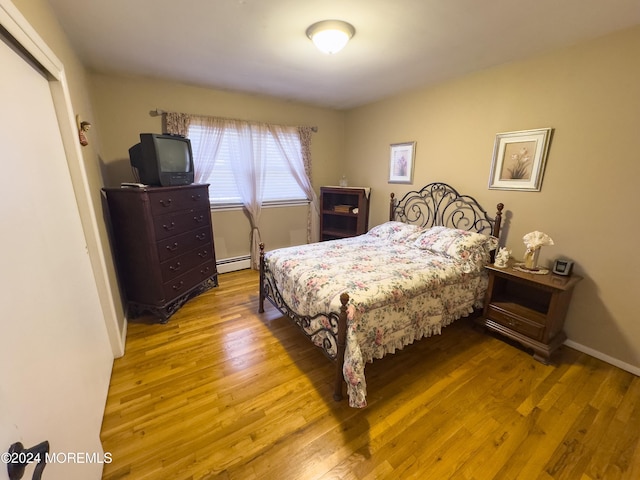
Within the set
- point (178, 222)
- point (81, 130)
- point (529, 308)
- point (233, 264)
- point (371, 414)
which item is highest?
point (81, 130)

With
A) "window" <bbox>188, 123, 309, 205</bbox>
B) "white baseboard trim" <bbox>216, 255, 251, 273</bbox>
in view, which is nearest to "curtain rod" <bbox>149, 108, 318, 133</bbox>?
"window" <bbox>188, 123, 309, 205</bbox>

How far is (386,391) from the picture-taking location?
186 centimetres

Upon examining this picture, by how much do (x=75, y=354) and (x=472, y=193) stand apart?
3.50 metres

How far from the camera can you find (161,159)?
100 inches

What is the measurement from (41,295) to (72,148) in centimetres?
116

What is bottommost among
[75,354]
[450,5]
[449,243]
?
[75,354]

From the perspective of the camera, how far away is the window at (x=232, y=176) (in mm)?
3430

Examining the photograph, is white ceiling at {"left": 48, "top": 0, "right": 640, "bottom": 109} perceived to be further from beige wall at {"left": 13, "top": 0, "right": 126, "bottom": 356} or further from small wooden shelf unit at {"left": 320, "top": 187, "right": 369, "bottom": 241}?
small wooden shelf unit at {"left": 320, "top": 187, "right": 369, "bottom": 241}

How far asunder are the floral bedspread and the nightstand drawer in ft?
0.53

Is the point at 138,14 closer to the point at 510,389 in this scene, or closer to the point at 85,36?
the point at 85,36

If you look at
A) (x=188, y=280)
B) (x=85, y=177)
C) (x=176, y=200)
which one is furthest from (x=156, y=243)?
(x=85, y=177)

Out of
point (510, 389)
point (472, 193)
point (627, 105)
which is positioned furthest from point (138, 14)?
point (510, 389)

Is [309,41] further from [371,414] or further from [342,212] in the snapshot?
[371,414]

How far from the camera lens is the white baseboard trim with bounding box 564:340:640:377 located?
79.8 inches
